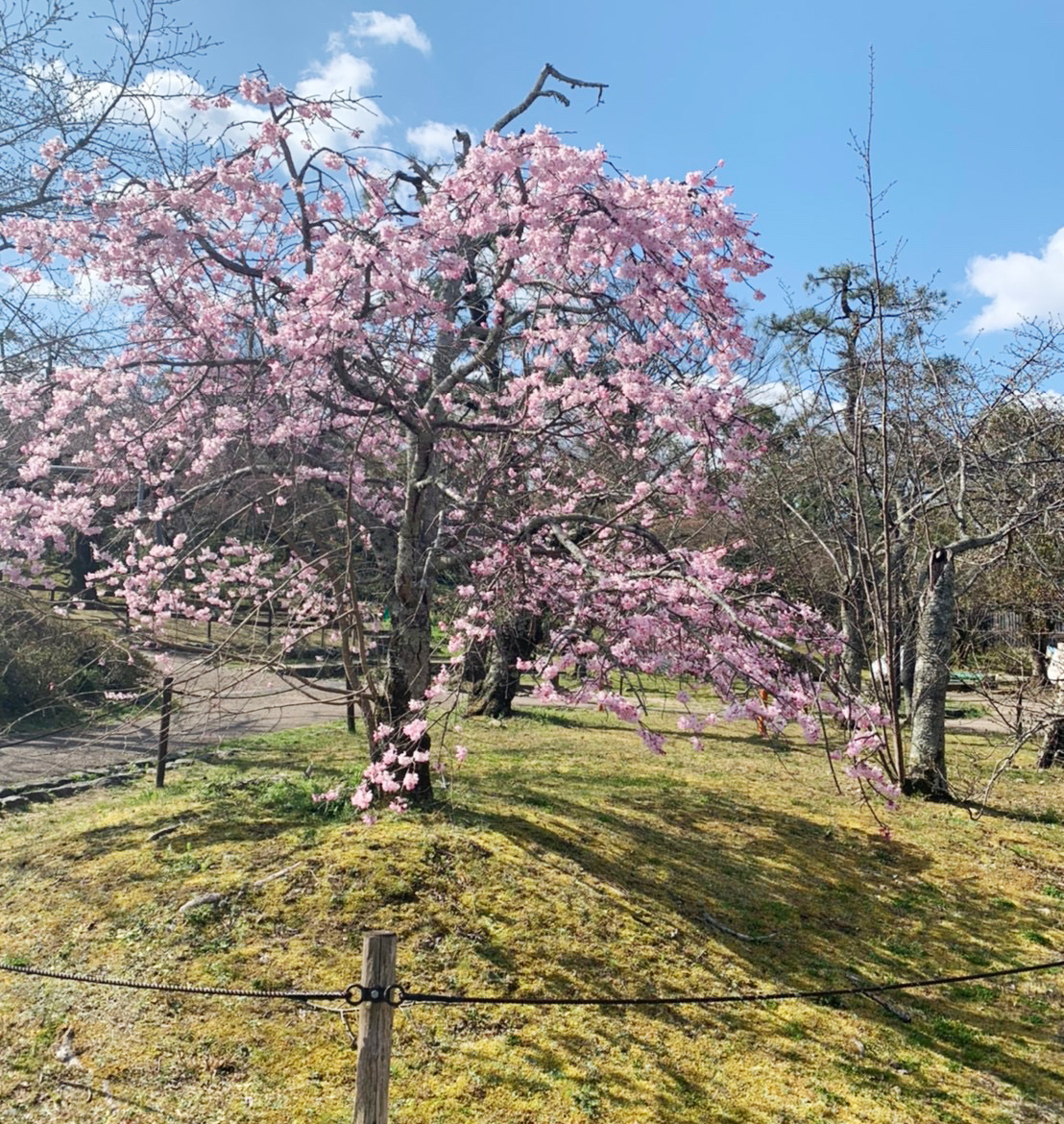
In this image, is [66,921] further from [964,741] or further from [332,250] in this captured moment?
[964,741]

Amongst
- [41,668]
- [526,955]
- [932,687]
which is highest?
[932,687]

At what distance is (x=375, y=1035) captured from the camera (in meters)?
2.41

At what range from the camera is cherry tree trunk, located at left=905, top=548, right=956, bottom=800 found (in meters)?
8.52

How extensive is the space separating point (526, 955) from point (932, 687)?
6038 mm

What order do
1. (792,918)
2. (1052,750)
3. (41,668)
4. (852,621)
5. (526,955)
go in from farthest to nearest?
(41,668)
(852,621)
(1052,750)
(792,918)
(526,955)

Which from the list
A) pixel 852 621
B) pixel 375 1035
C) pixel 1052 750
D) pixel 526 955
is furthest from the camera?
pixel 852 621

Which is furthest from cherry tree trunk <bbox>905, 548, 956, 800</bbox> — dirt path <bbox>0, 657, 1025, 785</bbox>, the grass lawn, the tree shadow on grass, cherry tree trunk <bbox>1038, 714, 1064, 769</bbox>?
cherry tree trunk <bbox>1038, 714, 1064, 769</bbox>

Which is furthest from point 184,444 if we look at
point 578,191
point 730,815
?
point 730,815

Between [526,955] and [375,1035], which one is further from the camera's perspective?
[526,955]

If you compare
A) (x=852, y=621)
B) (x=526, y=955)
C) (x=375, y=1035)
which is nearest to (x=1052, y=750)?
(x=852, y=621)

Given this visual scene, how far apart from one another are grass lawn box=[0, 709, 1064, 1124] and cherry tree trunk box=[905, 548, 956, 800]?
1.36 meters

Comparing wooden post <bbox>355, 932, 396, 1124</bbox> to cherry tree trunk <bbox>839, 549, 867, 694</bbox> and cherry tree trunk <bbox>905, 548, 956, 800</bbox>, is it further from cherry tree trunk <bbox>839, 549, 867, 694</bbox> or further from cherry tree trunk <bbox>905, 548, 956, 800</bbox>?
cherry tree trunk <bbox>905, 548, 956, 800</bbox>

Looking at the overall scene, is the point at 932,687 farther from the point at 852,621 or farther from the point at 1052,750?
the point at 1052,750

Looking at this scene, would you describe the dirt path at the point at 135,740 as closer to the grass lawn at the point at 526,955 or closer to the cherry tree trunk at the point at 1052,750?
the cherry tree trunk at the point at 1052,750
